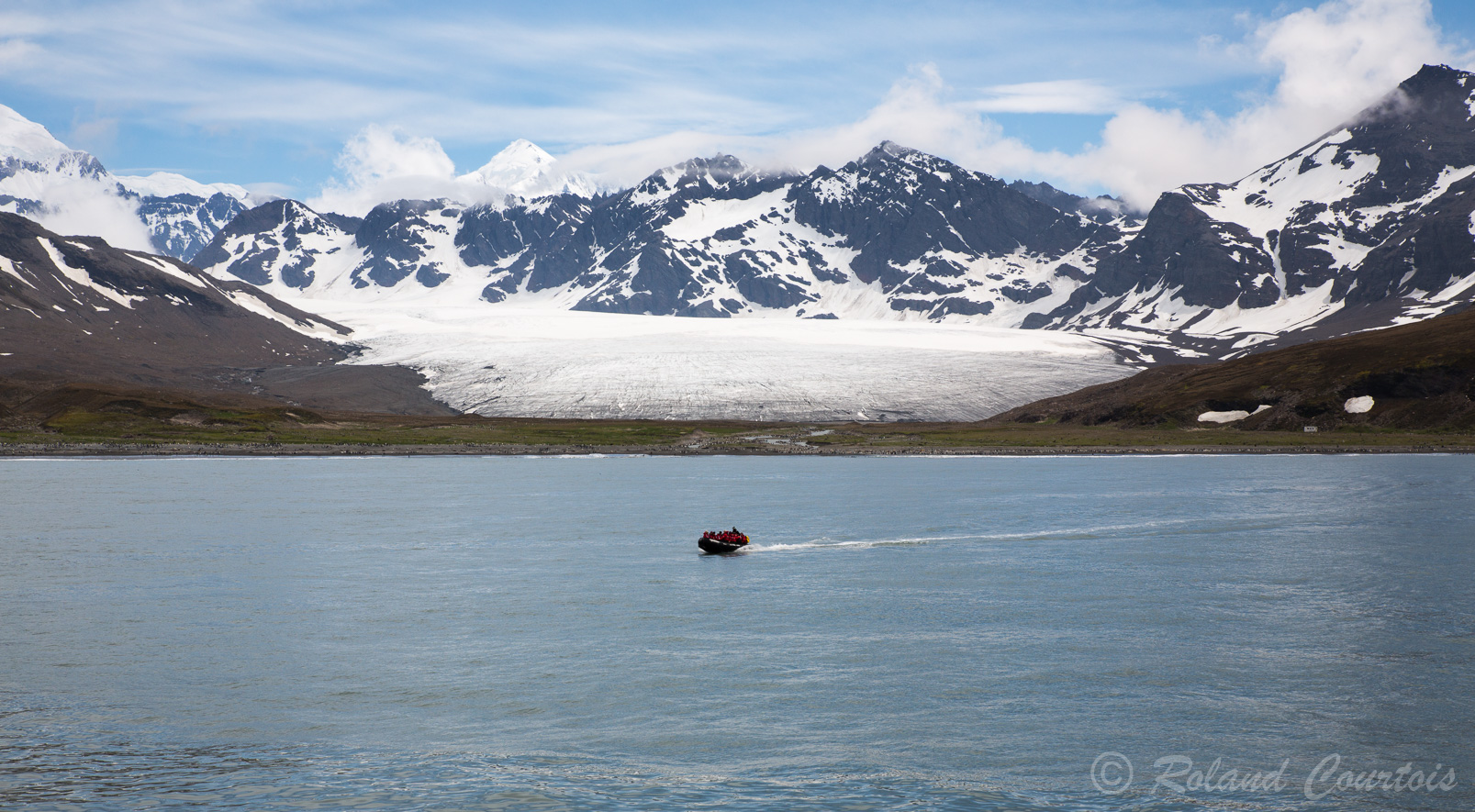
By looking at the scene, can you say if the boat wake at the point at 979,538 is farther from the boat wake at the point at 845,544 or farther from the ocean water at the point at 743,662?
the ocean water at the point at 743,662

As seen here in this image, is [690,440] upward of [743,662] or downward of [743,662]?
upward

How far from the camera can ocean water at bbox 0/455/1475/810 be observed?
19656mm

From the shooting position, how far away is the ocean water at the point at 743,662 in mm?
19656

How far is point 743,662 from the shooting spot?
28094 millimetres

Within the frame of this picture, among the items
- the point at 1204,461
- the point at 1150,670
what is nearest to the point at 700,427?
the point at 1204,461

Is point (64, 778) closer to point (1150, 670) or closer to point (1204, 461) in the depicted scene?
point (1150, 670)

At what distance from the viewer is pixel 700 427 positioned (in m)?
148

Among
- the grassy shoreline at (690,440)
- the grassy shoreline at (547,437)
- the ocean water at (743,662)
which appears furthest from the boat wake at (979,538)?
the grassy shoreline at (547,437)

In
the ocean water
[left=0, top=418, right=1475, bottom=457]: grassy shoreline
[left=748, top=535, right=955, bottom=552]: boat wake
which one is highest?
[left=0, top=418, right=1475, bottom=457]: grassy shoreline

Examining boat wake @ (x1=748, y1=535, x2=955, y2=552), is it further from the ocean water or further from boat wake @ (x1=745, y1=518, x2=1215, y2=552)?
the ocean water

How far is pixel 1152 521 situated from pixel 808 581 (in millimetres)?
24433

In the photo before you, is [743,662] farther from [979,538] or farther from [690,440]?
[690,440]

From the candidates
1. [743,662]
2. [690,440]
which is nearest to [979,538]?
[743,662]

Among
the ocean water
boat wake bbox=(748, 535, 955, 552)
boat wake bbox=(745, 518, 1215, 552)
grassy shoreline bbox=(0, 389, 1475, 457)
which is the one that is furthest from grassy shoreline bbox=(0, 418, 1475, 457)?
boat wake bbox=(748, 535, 955, 552)
